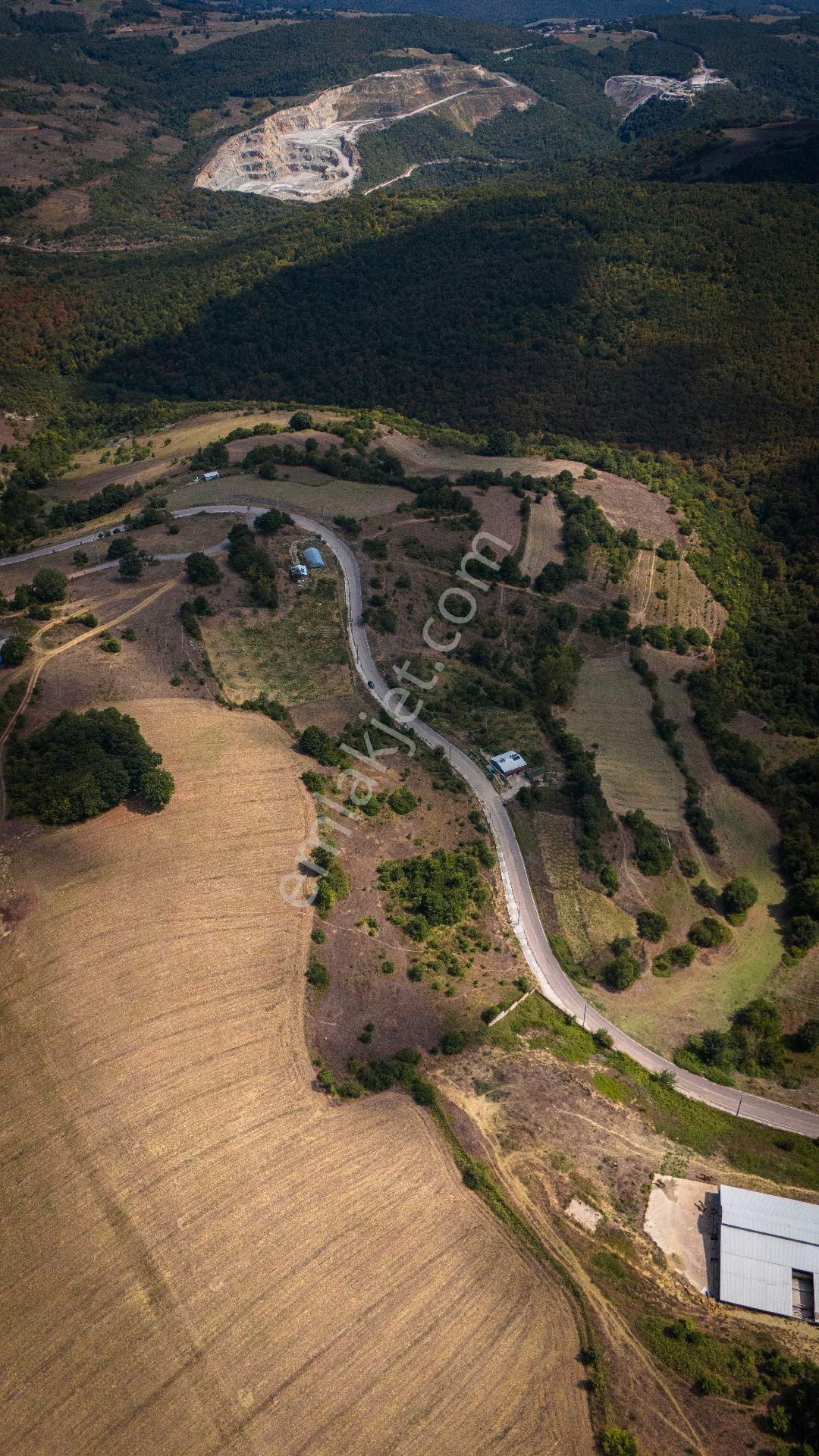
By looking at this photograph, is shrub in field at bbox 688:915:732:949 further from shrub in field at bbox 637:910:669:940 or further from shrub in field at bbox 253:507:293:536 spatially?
shrub in field at bbox 253:507:293:536

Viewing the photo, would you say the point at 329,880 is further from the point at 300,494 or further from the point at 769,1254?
the point at 300,494

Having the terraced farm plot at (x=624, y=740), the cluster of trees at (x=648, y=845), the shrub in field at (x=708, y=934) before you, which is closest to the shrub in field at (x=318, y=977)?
the cluster of trees at (x=648, y=845)

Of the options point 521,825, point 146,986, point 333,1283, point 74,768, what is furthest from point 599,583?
point 333,1283

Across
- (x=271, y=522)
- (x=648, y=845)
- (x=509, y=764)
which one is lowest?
(x=648, y=845)

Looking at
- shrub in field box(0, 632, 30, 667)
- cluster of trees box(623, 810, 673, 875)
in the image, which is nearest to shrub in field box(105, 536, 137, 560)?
shrub in field box(0, 632, 30, 667)

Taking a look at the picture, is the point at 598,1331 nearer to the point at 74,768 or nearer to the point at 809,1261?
the point at 809,1261

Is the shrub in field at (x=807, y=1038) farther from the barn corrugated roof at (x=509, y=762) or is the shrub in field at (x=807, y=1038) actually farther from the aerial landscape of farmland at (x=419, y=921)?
the barn corrugated roof at (x=509, y=762)

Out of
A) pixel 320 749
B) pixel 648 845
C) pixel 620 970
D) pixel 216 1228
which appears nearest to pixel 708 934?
pixel 648 845
